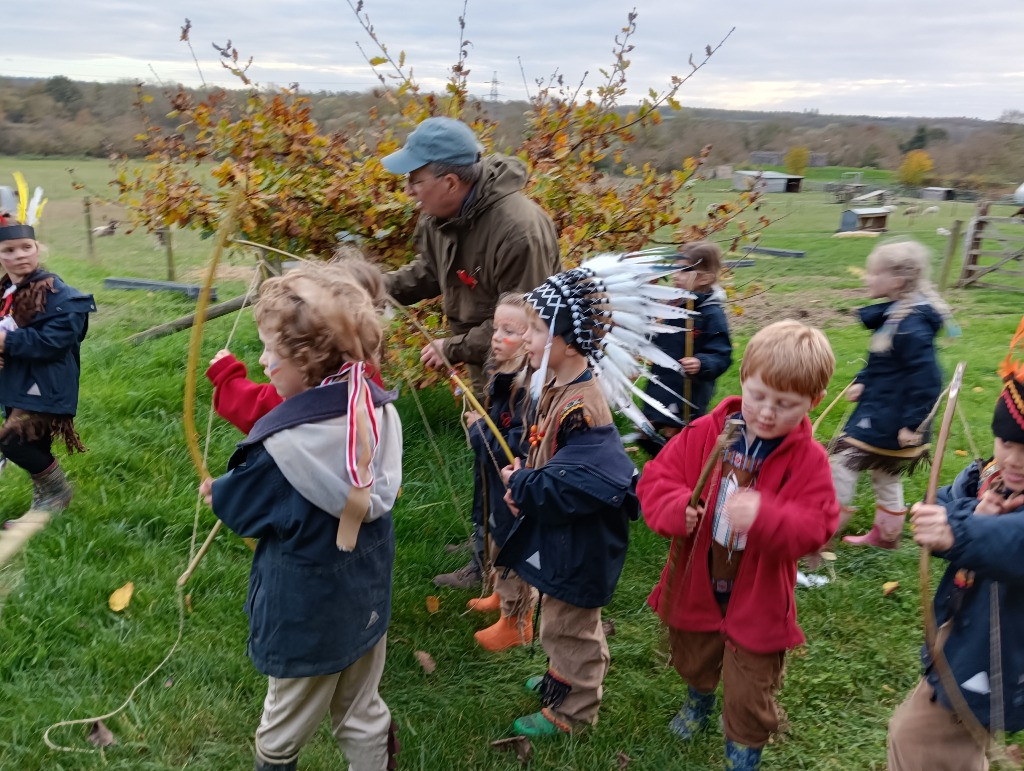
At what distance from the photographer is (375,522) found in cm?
242

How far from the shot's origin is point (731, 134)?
20.5m

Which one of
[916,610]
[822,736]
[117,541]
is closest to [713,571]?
[822,736]

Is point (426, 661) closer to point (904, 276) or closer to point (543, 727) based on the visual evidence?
point (543, 727)

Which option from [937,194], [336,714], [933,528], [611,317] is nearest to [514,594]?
[336,714]

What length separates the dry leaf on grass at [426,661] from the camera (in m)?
3.42

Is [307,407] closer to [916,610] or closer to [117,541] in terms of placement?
[117,541]

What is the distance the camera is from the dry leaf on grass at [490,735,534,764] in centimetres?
292

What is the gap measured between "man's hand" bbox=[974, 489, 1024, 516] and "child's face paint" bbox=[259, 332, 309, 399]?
1.98 metres

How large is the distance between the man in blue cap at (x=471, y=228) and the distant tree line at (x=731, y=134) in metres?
3.16

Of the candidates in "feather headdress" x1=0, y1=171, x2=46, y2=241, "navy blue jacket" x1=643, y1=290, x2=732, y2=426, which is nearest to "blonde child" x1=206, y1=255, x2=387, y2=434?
"feather headdress" x1=0, y1=171, x2=46, y2=241

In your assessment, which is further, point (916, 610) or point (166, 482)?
point (166, 482)

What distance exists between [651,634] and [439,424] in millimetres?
2633

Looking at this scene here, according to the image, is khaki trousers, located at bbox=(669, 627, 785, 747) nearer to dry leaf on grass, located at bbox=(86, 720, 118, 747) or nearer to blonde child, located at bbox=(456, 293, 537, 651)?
blonde child, located at bbox=(456, 293, 537, 651)

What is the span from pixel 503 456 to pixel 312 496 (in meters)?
1.32
